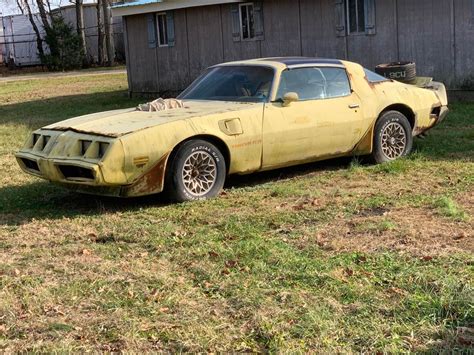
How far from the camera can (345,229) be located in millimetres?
5816

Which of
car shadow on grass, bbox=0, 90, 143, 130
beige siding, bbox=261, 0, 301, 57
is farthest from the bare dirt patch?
beige siding, bbox=261, 0, 301, 57

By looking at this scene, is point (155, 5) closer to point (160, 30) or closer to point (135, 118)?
point (160, 30)

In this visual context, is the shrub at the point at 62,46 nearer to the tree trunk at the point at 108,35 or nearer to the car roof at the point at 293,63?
the tree trunk at the point at 108,35

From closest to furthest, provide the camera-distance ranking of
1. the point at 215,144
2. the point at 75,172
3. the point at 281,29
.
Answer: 1. the point at 75,172
2. the point at 215,144
3. the point at 281,29

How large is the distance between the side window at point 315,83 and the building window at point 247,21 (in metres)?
10.1

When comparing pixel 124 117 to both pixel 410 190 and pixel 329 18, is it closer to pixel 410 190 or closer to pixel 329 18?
pixel 410 190

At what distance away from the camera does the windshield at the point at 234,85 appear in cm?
772

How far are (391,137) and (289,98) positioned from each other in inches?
68.0

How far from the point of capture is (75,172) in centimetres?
661

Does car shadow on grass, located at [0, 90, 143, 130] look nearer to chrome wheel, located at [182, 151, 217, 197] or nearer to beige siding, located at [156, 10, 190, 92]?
beige siding, located at [156, 10, 190, 92]

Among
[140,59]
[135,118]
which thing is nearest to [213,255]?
[135,118]

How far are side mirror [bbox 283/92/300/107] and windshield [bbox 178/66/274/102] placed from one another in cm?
20

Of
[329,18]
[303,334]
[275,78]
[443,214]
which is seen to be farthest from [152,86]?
[303,334]

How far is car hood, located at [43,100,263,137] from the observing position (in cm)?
663
